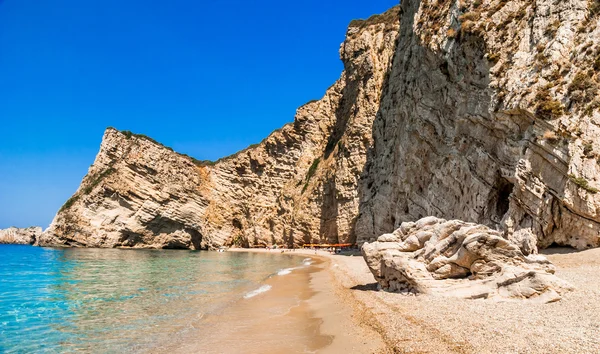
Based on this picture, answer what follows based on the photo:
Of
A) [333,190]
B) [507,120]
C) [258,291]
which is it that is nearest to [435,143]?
[507,120]

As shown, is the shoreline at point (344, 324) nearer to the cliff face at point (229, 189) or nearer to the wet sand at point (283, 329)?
the wet sand at point (283, 329)

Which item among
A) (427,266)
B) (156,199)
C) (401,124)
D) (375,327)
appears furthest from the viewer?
(156,199)

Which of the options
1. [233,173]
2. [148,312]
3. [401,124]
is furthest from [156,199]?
[148,312]

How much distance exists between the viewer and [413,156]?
102 feet

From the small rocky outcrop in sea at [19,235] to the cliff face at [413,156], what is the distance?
42.2m

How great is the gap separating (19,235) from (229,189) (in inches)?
2959

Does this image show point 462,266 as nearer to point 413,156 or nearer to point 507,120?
point 507,120

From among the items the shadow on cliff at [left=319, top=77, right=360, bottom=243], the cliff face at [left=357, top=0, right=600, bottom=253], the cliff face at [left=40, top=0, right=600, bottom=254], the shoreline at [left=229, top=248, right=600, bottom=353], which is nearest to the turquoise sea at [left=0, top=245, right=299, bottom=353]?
the shoreline at [left=229, top=248, right=600, bottom=353]

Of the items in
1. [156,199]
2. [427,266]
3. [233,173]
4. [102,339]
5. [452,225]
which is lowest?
[102,339]

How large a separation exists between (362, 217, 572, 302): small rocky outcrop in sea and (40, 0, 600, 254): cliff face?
21.0 feet

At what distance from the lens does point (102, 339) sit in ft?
31.7

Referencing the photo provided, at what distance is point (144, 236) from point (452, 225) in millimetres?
64705

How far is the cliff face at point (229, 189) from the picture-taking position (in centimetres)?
5978

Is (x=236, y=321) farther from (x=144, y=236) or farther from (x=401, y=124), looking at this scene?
(x=144, y=236)
